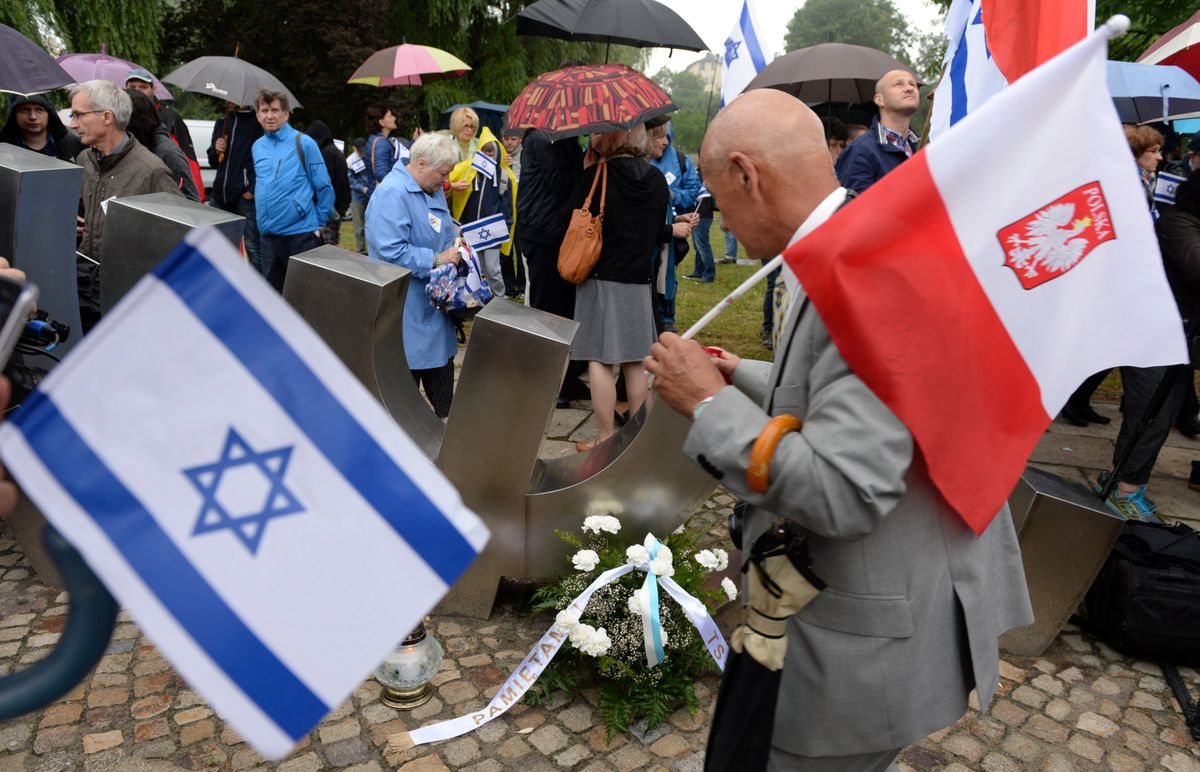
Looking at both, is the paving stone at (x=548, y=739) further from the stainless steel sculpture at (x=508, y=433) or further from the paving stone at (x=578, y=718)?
the stainless steel sculpture at (x=508, y=433)

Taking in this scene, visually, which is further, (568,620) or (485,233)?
(485,233)

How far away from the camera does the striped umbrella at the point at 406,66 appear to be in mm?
11484

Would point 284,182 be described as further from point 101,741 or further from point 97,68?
point 101,741

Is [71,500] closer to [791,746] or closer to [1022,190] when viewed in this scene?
[791,746]

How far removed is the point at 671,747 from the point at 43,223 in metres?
3.27

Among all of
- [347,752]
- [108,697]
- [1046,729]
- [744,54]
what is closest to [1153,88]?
[744,54]

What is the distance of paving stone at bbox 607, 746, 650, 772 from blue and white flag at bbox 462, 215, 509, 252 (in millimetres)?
3220

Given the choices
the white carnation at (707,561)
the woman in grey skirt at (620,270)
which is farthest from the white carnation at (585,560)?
the woman in grey skirt at (620,270)

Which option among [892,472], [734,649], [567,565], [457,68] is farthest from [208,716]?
[457,68]

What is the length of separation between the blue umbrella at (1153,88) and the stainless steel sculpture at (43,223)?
273 inches

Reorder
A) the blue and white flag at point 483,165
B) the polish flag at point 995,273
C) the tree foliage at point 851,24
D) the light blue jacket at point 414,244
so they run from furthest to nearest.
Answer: the tree foliage at point 851,24 < the blue and white flag at point 483,165 < the light blue jacket at point 414,244 < the polish flag at point 995,273

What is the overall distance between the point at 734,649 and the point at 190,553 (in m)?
1.03

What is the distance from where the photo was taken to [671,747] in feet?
10.2

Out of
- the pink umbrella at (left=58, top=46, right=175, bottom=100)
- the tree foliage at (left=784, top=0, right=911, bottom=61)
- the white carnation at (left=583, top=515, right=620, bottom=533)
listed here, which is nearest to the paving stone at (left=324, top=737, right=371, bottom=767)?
the white carnation at (left=583, top=515, right=620, bottom=533)
